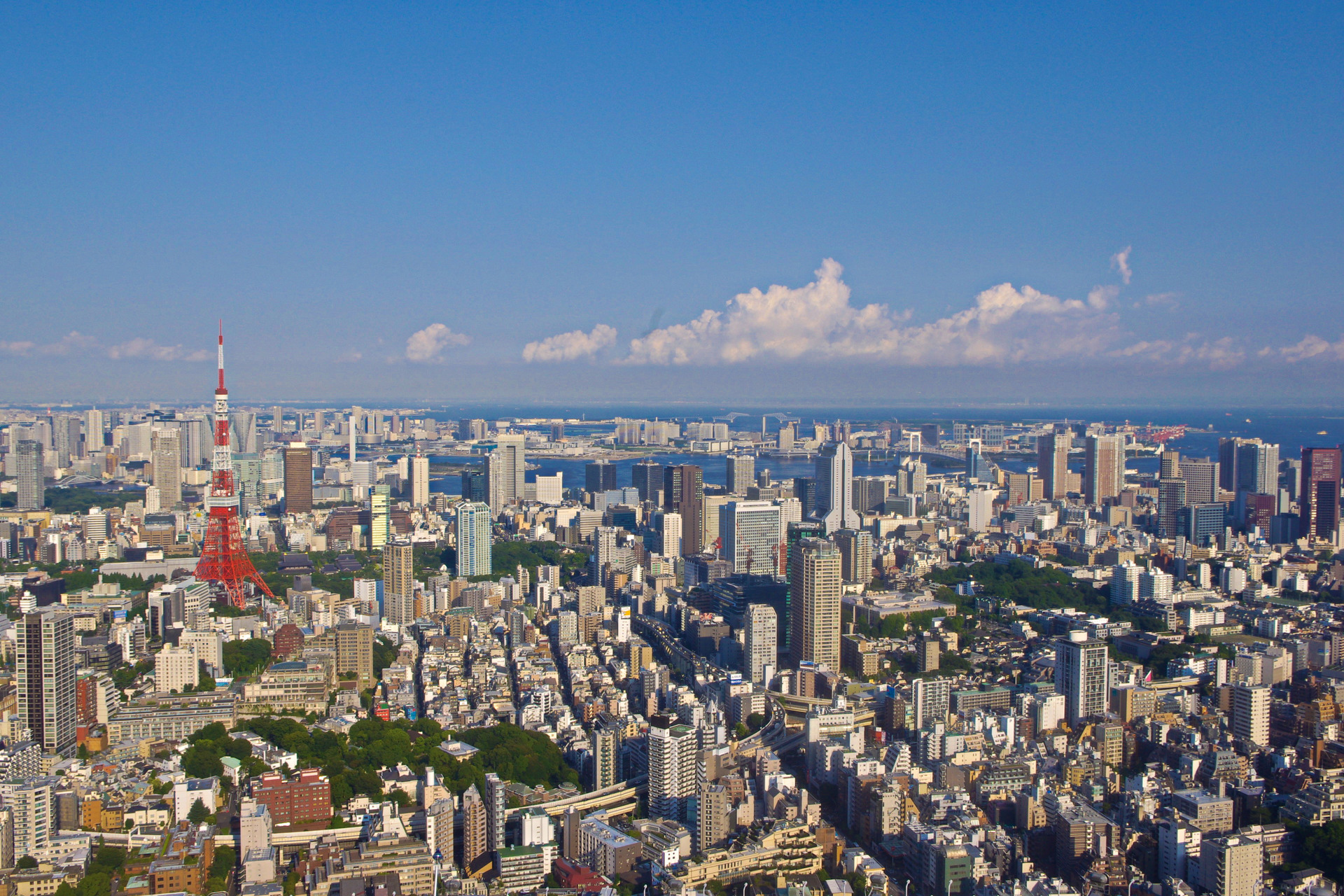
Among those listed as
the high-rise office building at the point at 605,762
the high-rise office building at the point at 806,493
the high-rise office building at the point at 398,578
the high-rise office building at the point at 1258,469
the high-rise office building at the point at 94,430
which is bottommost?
the high-rise office building at the point at 605,762

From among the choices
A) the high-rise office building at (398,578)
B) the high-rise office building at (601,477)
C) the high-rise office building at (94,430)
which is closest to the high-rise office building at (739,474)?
the high-rise office building at (601,477)

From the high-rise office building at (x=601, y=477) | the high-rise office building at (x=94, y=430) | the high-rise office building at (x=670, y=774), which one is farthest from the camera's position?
the high-rise office building at (x=94, y=430)

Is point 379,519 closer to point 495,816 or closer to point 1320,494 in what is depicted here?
point 495,816

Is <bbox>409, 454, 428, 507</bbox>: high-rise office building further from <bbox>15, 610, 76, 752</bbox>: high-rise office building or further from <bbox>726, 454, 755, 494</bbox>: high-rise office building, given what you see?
<bbox>15, 610, 76, 752</bbox>: high-rise office building

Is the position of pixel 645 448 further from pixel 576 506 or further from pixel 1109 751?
pixel 1109 751

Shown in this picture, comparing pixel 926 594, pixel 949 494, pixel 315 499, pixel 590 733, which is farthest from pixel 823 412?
pixel 590 733

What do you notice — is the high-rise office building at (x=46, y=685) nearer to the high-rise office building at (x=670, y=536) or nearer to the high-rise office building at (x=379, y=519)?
the high-rise office building at (x=379, y=519)
